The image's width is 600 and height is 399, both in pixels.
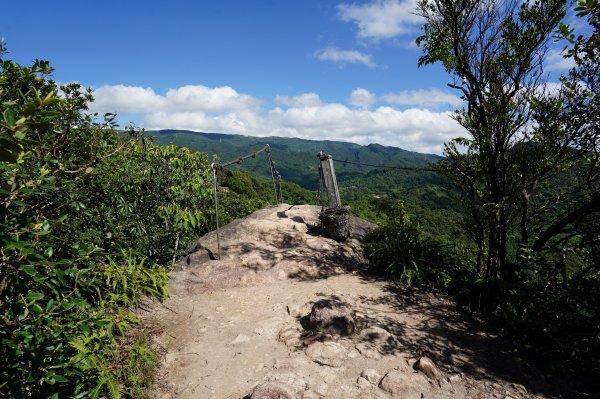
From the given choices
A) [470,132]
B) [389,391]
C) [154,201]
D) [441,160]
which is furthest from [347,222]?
[389,391]

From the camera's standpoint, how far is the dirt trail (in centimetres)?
449

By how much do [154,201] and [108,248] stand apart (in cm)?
167

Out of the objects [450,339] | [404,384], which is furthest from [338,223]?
[404,384]

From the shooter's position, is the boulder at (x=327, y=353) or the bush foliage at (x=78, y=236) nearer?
the bush foliage at (x=78, y=236)

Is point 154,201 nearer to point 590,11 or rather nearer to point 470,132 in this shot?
point 470,132

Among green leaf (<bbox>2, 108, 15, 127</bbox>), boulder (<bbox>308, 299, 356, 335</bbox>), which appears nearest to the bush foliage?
green leaf (<bbox>2, 108, 15, 127</bbox>)

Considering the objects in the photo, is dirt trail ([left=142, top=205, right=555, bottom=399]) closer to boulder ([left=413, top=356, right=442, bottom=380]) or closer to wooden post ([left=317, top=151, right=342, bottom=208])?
boulder ([left=413, top=356, right=442, bottom=380])

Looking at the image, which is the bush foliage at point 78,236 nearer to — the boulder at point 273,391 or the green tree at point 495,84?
the boulder at point 273,391

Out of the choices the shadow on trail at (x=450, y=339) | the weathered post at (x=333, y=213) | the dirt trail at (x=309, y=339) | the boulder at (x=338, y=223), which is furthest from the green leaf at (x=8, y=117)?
the boulder at (x=338, y=223)

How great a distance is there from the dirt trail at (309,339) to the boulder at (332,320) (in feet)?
0.57

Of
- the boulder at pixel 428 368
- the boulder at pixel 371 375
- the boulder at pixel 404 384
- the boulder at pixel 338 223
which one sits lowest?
the boulder at pixel 371 375

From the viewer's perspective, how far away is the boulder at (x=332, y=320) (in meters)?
5.50

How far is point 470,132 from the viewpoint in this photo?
706 centimetres

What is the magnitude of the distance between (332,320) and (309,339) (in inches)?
19.9
